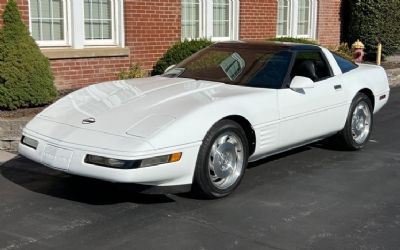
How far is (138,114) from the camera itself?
195 inches

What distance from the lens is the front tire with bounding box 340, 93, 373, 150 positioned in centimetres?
690

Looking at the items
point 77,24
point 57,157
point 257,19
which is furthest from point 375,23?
point 57,157

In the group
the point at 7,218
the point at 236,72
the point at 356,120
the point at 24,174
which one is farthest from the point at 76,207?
the point at 356,120

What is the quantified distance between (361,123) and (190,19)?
5949mm

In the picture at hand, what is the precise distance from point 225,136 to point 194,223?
914 millimetres

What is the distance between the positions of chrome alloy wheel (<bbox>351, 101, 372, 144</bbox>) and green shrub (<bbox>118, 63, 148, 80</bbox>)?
168 inches

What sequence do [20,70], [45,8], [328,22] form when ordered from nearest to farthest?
[20,70]
[45,8]
[328,22]

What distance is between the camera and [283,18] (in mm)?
15250

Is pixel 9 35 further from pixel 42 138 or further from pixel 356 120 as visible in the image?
pixel 356 120

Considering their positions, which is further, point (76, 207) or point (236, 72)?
point (236, 72)

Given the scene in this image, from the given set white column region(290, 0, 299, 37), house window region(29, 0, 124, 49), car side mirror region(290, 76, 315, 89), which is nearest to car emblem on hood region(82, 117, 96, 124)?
car side mirror region(290, 76, 315, 89)

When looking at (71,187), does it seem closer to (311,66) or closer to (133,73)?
(311,66)

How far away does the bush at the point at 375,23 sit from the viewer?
54.7 feet

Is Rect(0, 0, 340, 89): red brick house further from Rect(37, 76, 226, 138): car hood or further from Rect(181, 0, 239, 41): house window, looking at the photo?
Rect(37, 76, 226, 138): car hood
